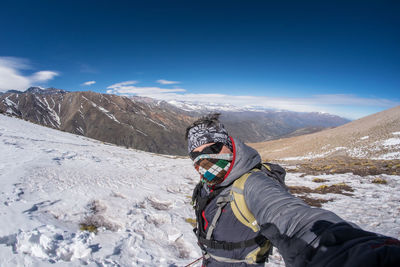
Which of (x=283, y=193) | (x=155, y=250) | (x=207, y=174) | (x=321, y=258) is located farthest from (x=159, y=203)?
(x=321, y=258)

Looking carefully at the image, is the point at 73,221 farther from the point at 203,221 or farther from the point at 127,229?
the point at 203,221

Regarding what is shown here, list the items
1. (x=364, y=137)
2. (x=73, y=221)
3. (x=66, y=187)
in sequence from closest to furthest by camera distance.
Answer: (x=73, y=221), (x=66, y=187), (x=364, y=137)

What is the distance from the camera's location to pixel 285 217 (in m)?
1.68

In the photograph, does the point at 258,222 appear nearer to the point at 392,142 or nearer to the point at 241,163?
the point at 241,163

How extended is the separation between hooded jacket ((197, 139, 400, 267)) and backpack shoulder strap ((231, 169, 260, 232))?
2.6 inches

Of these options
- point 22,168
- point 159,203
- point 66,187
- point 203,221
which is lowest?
point 159,203

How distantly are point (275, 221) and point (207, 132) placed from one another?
1665 mm

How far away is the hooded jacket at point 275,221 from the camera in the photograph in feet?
4.37

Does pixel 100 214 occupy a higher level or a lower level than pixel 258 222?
lower

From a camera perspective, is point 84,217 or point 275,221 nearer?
point 275,221

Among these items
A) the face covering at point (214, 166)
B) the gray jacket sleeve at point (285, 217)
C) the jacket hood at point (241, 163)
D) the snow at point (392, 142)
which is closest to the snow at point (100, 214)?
the face covering at point (214, 166)

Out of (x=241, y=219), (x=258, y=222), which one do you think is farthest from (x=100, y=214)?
(x=258, y=222)

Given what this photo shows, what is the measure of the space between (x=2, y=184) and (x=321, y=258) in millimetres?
9317

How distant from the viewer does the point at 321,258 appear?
1174 mm
